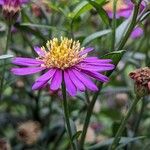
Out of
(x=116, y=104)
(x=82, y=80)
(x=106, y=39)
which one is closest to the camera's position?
(x=82, y=80)

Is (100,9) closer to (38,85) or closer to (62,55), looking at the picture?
(62,55)

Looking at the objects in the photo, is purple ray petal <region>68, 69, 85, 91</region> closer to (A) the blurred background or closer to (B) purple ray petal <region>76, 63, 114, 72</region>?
(B) purple ray petal <region>76, 63, 114, 72</region>

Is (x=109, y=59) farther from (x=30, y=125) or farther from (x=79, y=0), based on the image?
(x=30, y=125)

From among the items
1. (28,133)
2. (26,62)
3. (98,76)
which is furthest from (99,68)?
(28,133)

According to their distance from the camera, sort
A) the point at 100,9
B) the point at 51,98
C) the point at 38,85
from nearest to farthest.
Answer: the point at 38,85, the point at 100,9, the point at 51,98

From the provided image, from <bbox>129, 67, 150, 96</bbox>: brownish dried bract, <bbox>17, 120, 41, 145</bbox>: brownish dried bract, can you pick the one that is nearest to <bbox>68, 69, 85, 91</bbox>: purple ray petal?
<bbox>129, 67, 150, 96</bbox>: brownish dried bract

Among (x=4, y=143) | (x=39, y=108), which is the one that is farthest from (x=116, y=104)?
(x=4, y=143)

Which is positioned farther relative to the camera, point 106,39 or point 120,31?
point 106,39

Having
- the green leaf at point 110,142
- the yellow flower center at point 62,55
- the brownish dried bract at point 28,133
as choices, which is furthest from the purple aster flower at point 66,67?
the brownish dried bract at point 28,133
